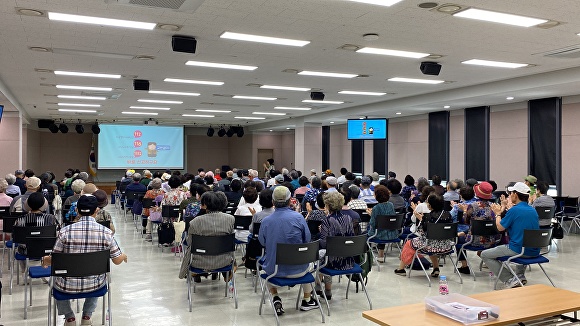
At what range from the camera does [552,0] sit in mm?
4938

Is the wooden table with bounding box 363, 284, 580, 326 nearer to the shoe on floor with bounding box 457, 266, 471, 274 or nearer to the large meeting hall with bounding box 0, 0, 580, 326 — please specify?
the large meeting hall with bounding box 0, 0, 580, 326

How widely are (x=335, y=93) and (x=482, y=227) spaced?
680cm

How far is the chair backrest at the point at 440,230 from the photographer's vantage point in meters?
6.32

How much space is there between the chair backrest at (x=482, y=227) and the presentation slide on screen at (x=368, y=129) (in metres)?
8.84

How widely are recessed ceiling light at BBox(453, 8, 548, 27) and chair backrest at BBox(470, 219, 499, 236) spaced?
2.68m

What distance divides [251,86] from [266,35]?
4851mm

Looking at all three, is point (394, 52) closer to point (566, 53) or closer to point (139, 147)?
point (566, 53)

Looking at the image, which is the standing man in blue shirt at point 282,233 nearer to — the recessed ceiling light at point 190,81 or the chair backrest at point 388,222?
the chair backrest at point 388,222

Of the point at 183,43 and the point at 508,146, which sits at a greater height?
the point at 183,43

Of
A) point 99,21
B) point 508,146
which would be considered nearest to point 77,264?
point 99,21

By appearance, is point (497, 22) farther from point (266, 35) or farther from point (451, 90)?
point (451, 90)

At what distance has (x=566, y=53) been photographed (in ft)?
25.1

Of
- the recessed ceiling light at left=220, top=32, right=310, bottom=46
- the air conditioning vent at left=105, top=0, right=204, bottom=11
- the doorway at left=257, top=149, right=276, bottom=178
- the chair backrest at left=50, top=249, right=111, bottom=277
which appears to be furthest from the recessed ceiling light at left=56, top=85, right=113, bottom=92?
the doorway at left=257, top=149, right=276, bottom=178

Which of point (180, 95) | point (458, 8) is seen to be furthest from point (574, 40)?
point (180, 95)
